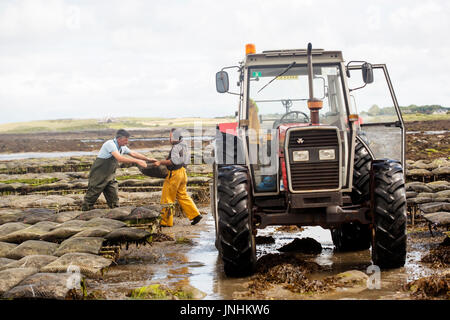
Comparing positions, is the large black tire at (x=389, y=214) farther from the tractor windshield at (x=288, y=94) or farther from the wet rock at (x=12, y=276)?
the wet rock at (x=12, y=276)

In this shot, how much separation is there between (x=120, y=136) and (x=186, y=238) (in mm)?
2366

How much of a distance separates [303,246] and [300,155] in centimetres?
231

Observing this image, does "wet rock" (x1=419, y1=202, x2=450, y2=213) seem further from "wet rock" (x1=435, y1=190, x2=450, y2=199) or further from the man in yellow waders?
the man in yellow waders

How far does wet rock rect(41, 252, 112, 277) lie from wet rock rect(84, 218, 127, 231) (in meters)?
1.43

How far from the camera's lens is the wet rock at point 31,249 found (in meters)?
7.24

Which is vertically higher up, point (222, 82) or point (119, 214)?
point (222, 82)

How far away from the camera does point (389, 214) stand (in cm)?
650

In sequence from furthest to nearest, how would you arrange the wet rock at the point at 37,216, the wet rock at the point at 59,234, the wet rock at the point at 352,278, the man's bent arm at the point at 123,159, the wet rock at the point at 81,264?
the man's bent arm at the point at 123,159
the wet rock at the point at 37,216
the wet rock at the point at 59,234
the wet rock at the point at 81,264
the wet rock at the point at 352,278

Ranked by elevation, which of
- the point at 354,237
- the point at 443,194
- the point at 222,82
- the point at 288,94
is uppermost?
the point at 222,82

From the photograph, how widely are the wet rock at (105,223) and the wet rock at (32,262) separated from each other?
1456 mm

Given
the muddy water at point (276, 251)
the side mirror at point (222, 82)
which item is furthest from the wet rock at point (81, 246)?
the side mirror at point (222, 82)

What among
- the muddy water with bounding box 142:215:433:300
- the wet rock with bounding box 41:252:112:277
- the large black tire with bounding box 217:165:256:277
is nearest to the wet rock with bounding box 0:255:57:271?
the wet rock with bounding box 41:252:112:277

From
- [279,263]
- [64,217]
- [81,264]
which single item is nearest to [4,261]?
[81,264]

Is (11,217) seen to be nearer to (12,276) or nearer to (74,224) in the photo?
(74,224)
